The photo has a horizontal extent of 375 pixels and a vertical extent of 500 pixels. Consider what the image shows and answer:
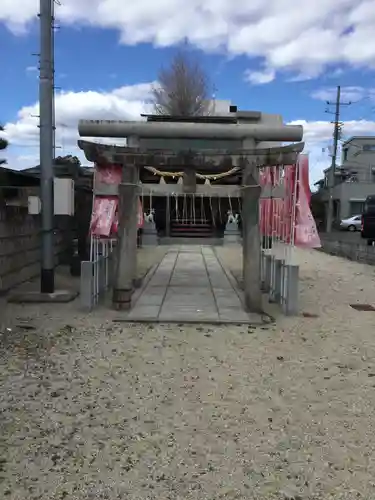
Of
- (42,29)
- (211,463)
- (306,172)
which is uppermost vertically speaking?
(42,29)

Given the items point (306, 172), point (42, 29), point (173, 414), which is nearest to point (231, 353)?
point (173, 414)

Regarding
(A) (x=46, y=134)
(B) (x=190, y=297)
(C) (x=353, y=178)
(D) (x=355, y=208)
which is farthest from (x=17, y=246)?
(C) (x=353, y=178)

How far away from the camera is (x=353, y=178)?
55031 millimetres

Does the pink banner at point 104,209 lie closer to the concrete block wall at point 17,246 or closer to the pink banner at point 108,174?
the pink banner at point 108,174

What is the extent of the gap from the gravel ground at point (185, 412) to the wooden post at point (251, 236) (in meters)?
0.91

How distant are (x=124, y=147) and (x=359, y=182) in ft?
151

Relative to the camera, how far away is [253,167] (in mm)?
8359

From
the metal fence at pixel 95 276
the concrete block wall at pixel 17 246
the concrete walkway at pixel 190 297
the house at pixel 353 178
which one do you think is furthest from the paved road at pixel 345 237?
the metal fence at pixel 95 276

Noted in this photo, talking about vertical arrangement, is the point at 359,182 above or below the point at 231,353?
above

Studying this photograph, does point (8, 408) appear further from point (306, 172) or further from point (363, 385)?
point (306, 172)

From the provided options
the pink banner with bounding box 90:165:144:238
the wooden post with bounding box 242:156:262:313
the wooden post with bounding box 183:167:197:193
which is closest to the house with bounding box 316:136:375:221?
the wooden post with bounding box 242:156:262:313

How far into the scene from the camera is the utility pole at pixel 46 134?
9.36 meters

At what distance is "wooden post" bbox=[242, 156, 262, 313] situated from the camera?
838 centimetres

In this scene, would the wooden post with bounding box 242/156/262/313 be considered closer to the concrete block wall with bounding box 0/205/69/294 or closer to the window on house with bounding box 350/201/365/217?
the concrete block wall with bounding box 0/205/69/294
